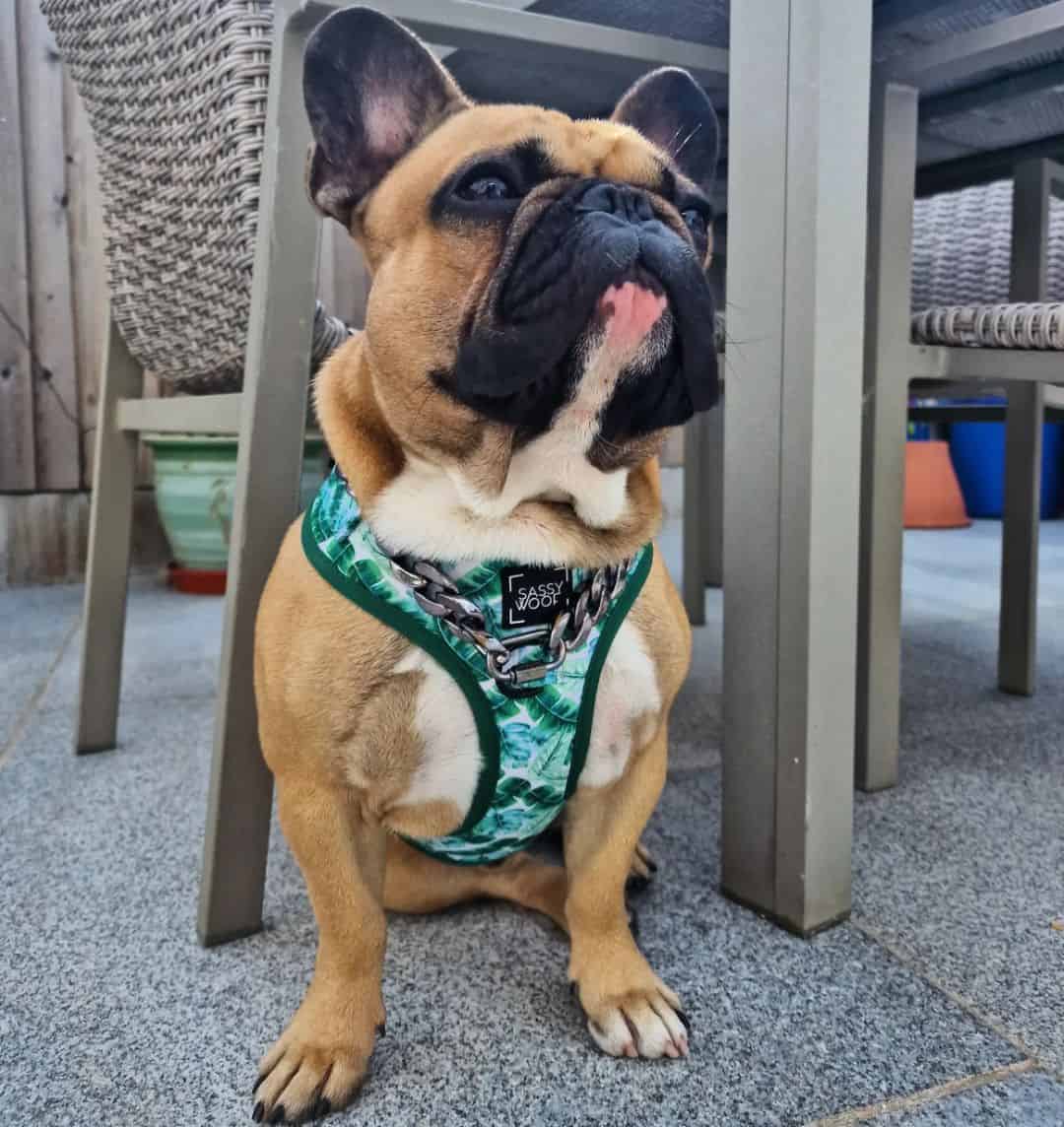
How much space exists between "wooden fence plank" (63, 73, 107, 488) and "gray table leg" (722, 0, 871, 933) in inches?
105

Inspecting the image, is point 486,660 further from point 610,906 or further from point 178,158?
point 178,158

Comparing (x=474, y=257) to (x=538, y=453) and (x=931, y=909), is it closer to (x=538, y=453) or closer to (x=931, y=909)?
(x=538, y=453)

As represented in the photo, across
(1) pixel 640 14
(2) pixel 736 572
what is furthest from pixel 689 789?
(1) pixel 640 14

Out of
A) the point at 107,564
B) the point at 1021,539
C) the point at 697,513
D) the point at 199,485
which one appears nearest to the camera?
the point at 107,564

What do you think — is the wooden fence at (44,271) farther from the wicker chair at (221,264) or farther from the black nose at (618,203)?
the black nose at (618,203)

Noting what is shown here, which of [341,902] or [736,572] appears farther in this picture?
[736,572]

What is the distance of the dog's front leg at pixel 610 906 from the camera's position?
0.90 meters

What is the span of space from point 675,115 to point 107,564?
1.20 metres

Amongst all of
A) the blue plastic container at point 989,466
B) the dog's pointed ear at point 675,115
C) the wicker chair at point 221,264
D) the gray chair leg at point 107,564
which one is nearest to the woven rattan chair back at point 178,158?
the wicker chair at point 221,264

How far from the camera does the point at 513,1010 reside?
3.11 feet

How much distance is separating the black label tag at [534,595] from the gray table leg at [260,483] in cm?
34

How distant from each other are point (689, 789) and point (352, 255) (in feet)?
8.57

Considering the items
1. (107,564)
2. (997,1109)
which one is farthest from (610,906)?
(107,564)

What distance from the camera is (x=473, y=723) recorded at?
0.87m
